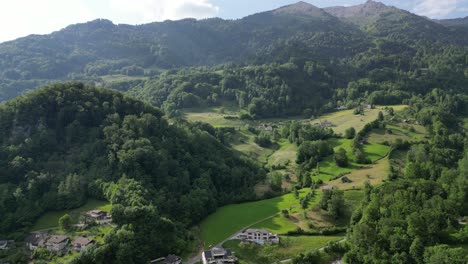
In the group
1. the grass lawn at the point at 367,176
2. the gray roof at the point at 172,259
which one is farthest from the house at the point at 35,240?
the grass lawn at the point at 367,176

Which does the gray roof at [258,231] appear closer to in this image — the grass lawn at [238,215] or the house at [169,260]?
the grass lawn at [238,215]

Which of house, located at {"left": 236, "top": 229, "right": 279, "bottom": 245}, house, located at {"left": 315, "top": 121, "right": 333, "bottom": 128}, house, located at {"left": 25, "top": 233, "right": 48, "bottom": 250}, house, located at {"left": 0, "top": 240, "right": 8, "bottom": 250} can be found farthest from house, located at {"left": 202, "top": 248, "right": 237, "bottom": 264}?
house, located at {"left": 315, "top": 121, "right": 333, "bottom": 128}

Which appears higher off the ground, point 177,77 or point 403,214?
point 177,77

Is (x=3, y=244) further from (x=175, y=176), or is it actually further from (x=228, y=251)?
(x=228, y=251)

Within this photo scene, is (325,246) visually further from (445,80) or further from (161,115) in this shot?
(445,80)

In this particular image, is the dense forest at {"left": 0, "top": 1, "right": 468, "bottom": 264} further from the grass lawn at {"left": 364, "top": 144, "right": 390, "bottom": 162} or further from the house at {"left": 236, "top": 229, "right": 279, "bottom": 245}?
the house at {"left": 236, "top": 229, "right": 279, "bottom": 245}

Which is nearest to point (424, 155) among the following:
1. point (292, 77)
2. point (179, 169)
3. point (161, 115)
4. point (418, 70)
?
point (179, 169)
